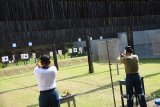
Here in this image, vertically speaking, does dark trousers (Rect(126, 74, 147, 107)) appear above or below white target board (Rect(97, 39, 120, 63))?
below

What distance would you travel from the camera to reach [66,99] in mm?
8258

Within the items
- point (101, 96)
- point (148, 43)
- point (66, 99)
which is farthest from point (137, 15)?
point (148, 43)

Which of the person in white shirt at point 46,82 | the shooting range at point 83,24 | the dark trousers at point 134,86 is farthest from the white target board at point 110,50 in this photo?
the person in white shirt at point 46,82

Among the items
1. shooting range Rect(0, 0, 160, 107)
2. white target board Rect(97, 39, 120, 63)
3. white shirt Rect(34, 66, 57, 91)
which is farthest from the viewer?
shooting range Rect(0, 0, 160, 107)

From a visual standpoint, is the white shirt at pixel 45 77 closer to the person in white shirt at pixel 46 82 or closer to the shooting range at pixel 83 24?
the person in white shirt at pixel 46 82

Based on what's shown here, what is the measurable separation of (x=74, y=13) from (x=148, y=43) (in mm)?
19169

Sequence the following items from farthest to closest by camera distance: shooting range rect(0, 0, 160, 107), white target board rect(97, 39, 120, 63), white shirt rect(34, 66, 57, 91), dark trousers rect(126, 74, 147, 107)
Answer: shooting range rect(0, 0, 160, 107), white target board rect(97, 39, 120, 63), dark trousers rect(126, 74, 147, 107), white shirt rect(34, 66, 57, 91)

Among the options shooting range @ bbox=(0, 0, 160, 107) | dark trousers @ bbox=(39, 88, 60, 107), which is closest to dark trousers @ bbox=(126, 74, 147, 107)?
shooting range @ bbox=(0, 0, 160, 107)

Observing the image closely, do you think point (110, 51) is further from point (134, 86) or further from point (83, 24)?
point (83, 24)

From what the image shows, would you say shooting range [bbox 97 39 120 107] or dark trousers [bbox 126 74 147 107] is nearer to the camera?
dark trousers [bbox 126 74 147 107]

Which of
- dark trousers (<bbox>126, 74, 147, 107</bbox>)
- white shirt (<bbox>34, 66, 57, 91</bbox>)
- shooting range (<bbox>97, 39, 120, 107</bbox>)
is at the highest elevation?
shooting range (<bbox>97, 39, 120, 107</bbox>)

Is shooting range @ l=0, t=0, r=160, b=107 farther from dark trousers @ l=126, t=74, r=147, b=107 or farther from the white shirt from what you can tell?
the white shirt

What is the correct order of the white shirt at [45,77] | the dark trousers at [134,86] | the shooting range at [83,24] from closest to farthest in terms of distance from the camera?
the white shirt at [45,77] → the dark trousers at [134,86] → the shooting range at [83,24]

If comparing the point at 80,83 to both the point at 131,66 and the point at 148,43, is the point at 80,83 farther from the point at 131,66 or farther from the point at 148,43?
the point at 148,43
